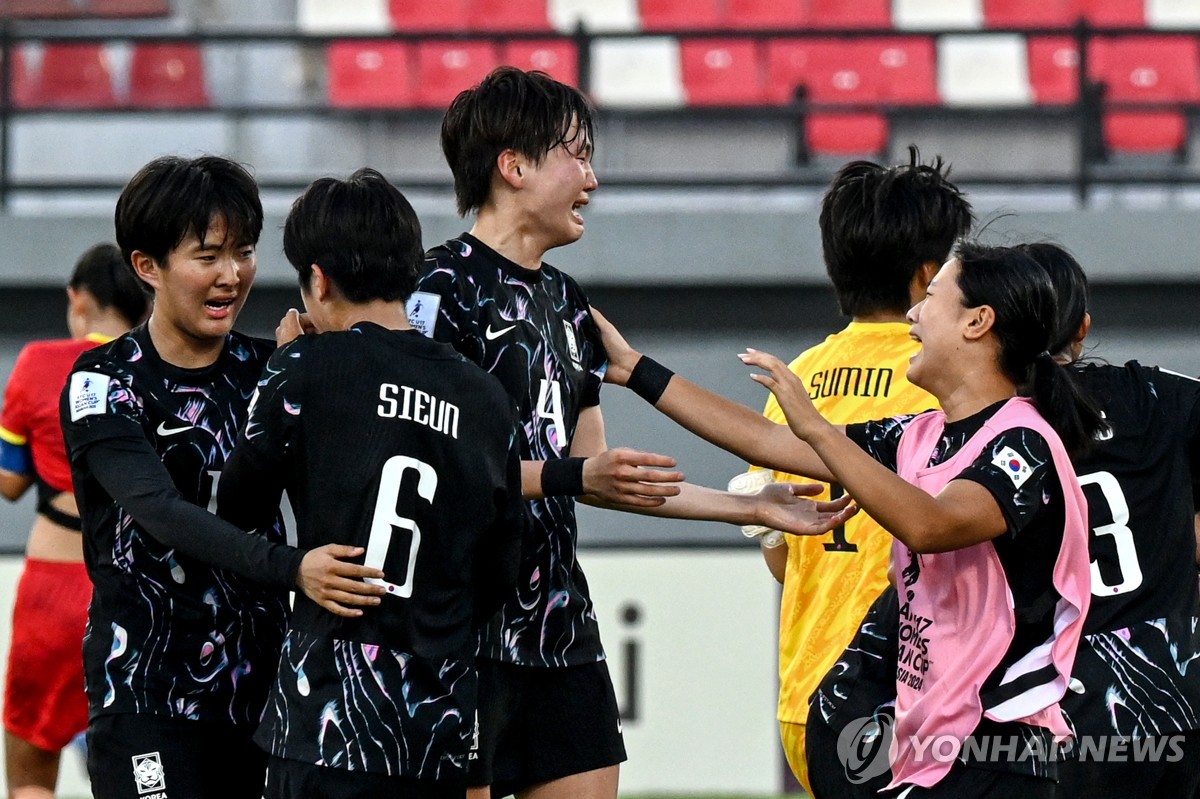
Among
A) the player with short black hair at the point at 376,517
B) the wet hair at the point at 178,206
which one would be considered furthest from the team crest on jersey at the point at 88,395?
the player with short black hair at the point at 376,517

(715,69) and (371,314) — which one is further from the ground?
(715,69)

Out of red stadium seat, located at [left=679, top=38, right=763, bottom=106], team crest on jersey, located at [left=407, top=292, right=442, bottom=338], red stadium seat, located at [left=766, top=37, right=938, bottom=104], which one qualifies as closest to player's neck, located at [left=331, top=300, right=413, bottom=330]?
team crest on jersey, located at [left=407, top=292, right=442, bottom=338]

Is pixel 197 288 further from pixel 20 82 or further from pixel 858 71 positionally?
pixel 858 71

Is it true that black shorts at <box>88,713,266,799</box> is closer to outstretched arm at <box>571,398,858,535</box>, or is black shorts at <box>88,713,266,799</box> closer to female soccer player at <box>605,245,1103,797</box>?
outstretched arm at <box>571,398,858,535</box>

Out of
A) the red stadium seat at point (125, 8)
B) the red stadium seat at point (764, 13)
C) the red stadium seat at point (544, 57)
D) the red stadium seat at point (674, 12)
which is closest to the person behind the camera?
the red stadium seat at point (544, 57)

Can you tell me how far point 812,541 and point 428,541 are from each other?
107 centimetres

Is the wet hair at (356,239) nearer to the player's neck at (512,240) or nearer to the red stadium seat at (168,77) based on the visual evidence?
the player's neck at (512,240)

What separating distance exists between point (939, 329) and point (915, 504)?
1.17 ft

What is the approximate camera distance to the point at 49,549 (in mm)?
4785

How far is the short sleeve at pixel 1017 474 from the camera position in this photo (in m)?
2.61

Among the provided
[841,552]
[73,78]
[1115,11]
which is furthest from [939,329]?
[1115,11]

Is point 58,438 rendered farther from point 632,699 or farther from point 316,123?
Answer: point 316,123

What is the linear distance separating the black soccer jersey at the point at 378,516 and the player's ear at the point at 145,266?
1.55 ft

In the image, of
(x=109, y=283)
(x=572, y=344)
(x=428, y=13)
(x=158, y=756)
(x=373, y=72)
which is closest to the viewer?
(x=158, y=756)
